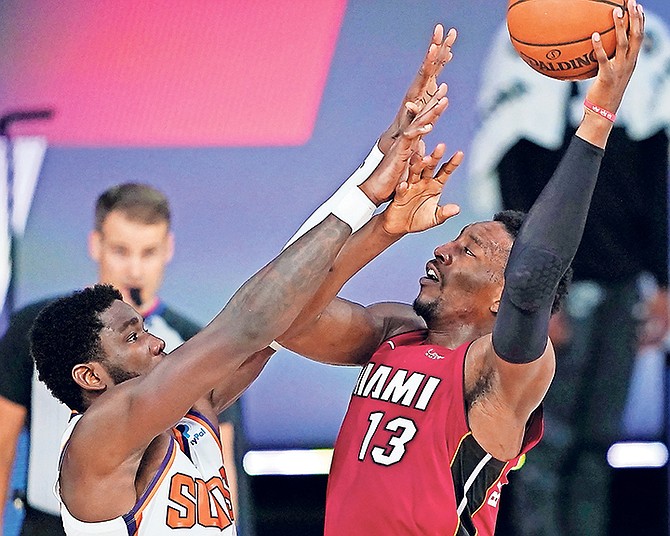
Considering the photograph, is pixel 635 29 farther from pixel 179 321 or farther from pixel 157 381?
pixel 179 321

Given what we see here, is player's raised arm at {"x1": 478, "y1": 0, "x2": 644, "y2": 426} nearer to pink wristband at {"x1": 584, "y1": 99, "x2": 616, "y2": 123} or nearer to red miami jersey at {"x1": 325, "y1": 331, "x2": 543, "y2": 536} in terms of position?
pink wristband at {"x1": 584, "y1": 99, "x2": 616, "y2": 123}

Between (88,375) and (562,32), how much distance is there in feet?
5.38

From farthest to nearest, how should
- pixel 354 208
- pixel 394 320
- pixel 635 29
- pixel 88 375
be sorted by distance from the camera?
pixel 394 320, pixel 88 375, pixel 354 208, pixel 635 29

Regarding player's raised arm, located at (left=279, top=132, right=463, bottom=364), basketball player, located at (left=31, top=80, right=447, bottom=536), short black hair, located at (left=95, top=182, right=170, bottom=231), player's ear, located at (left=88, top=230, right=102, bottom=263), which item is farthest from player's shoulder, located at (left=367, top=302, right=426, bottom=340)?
player's ear, located at (left=88, top=230, right=102, bottom=263)

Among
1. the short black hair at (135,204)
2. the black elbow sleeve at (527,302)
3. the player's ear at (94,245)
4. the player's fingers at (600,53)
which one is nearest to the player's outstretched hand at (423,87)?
the player's fingers at (600,53)

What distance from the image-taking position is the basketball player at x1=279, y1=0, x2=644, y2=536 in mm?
3119

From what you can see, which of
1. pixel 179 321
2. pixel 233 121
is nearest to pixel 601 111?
pixel 233 121

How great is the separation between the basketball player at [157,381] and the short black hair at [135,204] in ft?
5.57

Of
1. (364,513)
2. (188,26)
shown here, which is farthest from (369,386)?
(188,26)

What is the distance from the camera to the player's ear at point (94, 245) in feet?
17.7

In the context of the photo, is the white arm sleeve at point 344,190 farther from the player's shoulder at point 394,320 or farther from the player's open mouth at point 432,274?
the player's shoulder at point 394,320

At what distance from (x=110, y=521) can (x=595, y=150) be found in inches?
64.2

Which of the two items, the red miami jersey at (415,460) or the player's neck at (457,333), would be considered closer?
the red miami jersey at (415,460)

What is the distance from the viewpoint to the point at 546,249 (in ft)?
10.2
